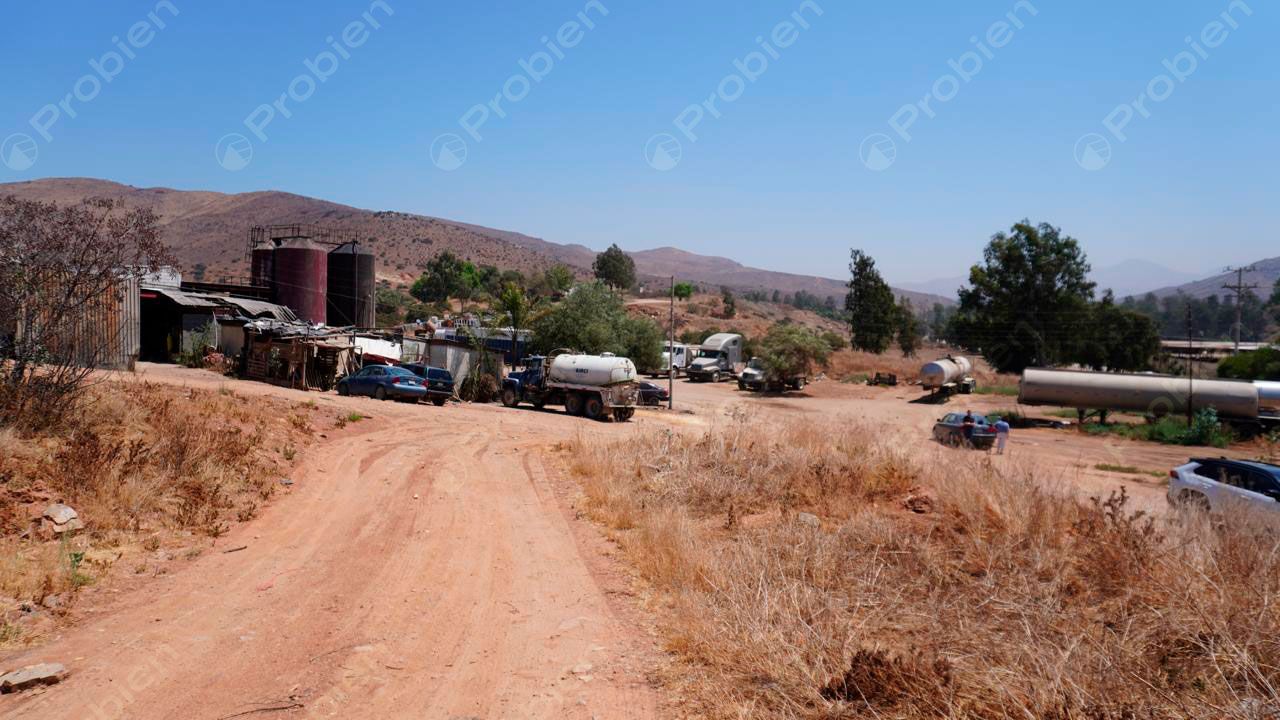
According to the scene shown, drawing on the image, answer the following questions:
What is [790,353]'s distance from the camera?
50938 millimetres

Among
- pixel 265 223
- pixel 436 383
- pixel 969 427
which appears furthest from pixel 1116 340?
pixel 265 223

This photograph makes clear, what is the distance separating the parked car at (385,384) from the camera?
96.0 feet

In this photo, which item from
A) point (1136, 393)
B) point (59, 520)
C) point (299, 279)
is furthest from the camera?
point (299, 279)

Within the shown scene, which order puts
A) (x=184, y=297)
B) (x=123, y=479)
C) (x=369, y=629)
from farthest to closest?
(x=184, y=297), (x=123, y=479), (x=369, y=629)

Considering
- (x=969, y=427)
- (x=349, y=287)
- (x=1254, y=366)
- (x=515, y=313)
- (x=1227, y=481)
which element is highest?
(x=349, y=287)

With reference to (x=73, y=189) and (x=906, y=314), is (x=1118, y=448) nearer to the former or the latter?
(x=906, y=314)

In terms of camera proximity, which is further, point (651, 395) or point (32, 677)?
point (651, 395)

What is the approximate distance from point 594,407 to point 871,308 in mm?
49020

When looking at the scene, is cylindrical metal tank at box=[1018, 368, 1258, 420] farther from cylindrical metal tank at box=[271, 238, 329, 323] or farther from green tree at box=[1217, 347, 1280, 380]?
cylindrical metal tank at box=[271, 238, 329, 323]

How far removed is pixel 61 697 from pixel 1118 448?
34.5 m

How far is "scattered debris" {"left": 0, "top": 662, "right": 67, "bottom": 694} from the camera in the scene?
5.54 metres

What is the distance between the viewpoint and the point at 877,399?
162 feet

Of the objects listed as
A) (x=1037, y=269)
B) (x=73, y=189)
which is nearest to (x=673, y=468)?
(x=1037, y=269)

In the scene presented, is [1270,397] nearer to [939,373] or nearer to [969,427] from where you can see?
[969,427]
